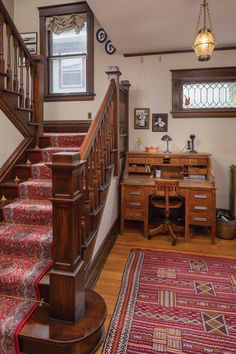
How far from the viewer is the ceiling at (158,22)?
284 centimetres

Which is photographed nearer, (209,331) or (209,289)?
(209,331)

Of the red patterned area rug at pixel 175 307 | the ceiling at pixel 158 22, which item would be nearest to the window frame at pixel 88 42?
the ceiling at pixel 158 22

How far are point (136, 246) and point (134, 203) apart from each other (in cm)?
63

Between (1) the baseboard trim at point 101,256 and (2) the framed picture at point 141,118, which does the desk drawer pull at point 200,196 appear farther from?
(2) the framed picture at point 141,118

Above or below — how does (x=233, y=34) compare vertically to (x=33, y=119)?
above

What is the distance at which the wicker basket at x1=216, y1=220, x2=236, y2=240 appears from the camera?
3840 mm

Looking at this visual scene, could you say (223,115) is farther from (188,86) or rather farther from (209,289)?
(209,289)

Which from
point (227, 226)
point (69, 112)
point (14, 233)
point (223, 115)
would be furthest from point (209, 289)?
point (69, 112)

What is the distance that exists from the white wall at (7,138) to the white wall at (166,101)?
1.51 meters

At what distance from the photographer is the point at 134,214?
3971 mm

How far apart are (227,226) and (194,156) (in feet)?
3.69

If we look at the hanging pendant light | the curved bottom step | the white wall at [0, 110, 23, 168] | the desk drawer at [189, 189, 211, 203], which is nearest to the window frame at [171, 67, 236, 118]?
the desk drawer at [189, 189, 211, 203]

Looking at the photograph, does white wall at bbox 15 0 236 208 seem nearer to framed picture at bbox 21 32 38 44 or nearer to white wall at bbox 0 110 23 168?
framed picture at bbox 21 32 38 44

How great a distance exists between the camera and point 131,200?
396cm
